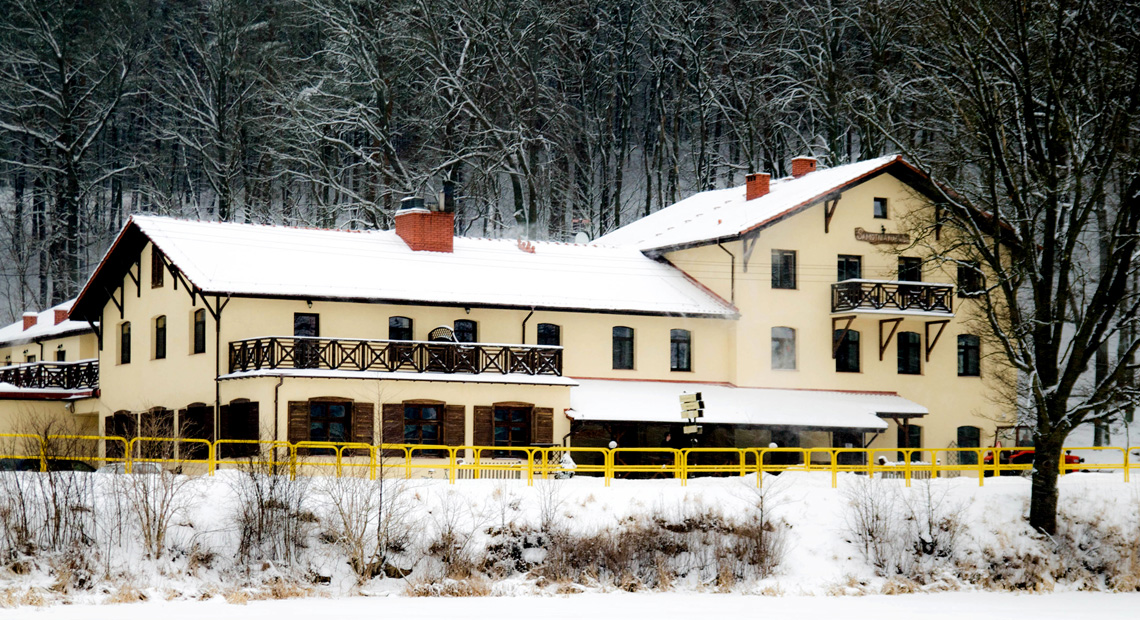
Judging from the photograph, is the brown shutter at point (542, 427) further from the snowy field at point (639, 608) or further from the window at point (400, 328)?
the snowy field at point (639, 608)

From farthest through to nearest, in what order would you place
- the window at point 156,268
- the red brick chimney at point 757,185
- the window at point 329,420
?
the red brick chimney at point 757,185 → the window at point 156,268 → the window at point 329,420

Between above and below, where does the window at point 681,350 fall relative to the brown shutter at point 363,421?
above

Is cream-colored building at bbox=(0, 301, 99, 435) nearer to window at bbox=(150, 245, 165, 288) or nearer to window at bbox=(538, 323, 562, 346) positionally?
window at bbox=(150, 245, 165, 288)

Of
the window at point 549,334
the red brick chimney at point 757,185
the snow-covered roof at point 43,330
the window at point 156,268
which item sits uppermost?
the red brick chimney at point 757,185

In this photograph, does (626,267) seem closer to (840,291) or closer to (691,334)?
(691,334)

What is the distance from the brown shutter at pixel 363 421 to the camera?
37531 millimetres

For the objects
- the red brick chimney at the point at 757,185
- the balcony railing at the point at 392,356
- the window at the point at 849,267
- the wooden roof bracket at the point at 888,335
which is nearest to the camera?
the balcony railing at the point at 392,356

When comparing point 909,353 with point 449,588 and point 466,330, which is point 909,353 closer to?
point 466,330

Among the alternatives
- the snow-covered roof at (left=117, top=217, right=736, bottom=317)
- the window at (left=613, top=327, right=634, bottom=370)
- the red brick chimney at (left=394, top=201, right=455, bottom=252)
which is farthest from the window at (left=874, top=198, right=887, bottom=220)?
the red brick chimney at (left=394, top=201, right=455, bottom=252)

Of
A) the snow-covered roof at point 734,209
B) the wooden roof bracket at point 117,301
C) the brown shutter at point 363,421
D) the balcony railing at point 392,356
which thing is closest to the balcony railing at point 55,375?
the wooden roof bracket at point 117,301

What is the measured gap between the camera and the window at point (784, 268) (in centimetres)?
4578

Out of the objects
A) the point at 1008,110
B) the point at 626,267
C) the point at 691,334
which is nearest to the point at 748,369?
the point at 691,334

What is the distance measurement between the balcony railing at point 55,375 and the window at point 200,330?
829 cm

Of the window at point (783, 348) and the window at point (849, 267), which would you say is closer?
the window at point (783, 348)
